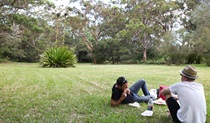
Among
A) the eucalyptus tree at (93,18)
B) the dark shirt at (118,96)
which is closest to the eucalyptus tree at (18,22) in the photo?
the eucalyptus tree at (93,18)

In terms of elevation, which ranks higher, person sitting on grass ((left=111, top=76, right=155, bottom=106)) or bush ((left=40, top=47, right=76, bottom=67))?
bush ((left=40, top=47, right=76, bottom=67))

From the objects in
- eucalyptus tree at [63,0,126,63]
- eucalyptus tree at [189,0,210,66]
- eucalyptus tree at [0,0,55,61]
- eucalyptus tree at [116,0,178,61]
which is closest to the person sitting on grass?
eucalyptus tree at [0,0,55,61]

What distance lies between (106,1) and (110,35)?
4984 mm

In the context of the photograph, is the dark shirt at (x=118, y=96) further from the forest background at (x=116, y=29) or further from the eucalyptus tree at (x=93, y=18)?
the eucalyptus tree at (x=93, y=18)

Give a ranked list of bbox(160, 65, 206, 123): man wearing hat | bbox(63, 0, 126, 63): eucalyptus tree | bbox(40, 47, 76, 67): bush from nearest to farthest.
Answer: bbox(160, 65, 206, 123): man wearing hat → bbox(40, 47, 76, 67): bush → bbox(63, 0, 126, 63): eucalyptus tree

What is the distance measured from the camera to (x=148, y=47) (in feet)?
82.7

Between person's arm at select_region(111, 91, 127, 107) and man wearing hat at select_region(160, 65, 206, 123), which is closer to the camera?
man wearing hat at select_region(160, 65, 206, 123)

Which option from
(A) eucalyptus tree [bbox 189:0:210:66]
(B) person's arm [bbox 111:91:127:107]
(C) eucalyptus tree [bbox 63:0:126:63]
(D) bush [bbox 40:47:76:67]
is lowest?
(B) person's arm [bbox 111:91:127:107]

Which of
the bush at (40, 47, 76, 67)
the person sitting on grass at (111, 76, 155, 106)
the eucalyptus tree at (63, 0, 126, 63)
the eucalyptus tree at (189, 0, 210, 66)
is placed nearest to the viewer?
the person sitting on grass at (111, 76, 155, 106)

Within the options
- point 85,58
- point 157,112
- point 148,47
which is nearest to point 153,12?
point 148,47

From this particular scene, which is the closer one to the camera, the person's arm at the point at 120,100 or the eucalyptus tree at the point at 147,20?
the person's arm at the point at 120,100

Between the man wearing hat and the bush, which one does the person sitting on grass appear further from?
the bush

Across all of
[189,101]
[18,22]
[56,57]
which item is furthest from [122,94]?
[18,22]

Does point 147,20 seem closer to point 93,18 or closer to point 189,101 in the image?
point 93,18
